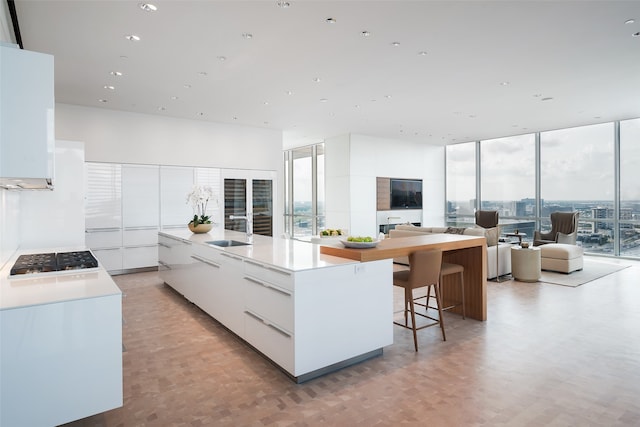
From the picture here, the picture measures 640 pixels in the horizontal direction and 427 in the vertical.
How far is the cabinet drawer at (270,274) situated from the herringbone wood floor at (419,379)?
709 mm

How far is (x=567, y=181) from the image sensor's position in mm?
8859

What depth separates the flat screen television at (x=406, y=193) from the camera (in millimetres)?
10195

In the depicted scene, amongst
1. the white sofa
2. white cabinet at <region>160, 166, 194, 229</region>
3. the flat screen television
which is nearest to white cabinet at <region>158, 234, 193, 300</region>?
white cabinet at <region>160, 166, 194, 229</region>

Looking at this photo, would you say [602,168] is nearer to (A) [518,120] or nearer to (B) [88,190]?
(A) [518,120]

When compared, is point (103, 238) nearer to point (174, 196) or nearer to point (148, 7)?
point (174, 196)

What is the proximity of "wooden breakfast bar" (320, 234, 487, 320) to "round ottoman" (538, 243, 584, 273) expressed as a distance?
11.0 feet

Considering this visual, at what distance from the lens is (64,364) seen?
180cm

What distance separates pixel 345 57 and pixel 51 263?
11.6ft

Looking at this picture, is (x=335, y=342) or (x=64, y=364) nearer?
(x=64, y=364)

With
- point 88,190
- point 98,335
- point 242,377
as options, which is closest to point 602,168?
point 242,377

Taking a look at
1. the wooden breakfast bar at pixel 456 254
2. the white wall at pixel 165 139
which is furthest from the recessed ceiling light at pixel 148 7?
the white wall at pixel 165 139

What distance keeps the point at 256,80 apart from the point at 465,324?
4.06 metres

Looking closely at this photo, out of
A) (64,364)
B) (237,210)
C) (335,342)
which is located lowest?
(335,342)

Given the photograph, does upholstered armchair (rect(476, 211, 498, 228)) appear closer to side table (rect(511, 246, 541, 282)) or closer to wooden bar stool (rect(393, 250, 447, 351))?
side table (rect(511, 246, 541, 282))
